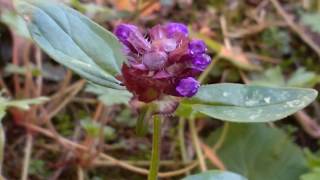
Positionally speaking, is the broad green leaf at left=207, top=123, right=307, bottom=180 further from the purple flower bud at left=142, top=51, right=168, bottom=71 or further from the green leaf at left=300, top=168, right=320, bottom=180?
the purple flower bud at left=142, top=51, right=168, bottom=71

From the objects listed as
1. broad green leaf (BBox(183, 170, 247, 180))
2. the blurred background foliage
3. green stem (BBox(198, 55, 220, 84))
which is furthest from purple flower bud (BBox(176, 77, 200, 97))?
green stem (BBox(198, 55, 220, 84))

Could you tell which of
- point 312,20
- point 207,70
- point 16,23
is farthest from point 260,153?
point 16,23

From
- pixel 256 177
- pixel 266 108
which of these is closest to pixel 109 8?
pixel 256 177

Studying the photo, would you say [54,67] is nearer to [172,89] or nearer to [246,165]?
[246,165]

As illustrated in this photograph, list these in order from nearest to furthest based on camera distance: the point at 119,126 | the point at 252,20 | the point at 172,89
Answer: the point at 172,89
the point at 119,126
the point at 252,20

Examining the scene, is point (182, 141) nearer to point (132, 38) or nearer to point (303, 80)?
point (303, 80)

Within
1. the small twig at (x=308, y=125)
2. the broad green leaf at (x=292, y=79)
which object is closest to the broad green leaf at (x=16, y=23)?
the broad green leaf at (x=292, y=79)
